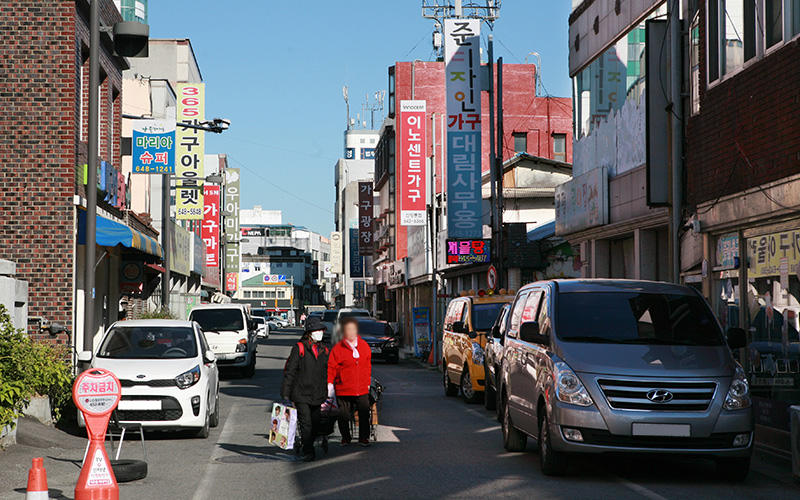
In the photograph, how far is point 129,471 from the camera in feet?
32.3

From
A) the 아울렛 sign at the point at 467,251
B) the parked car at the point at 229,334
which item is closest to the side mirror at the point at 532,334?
the parked car at the point at 229,334

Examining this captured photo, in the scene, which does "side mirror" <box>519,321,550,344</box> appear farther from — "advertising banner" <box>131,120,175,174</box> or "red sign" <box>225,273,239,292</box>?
"red sign" <box>225,273,239,292</box>

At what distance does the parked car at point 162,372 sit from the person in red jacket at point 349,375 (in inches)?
87.3

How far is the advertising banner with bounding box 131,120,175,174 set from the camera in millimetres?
25219

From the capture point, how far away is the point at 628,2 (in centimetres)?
2003

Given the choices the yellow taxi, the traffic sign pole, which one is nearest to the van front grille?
the traffic sign pole

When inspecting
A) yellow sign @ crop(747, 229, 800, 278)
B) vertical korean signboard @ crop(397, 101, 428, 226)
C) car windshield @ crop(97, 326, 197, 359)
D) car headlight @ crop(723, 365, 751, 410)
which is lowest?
car headlight @ crop(723, 365, 751, 410)

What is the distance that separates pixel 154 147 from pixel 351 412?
577 inches

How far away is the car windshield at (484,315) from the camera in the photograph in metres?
19.2

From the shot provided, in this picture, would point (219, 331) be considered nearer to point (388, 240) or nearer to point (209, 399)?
point (209, 399)

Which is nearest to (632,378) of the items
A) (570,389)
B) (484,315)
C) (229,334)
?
(570,389)

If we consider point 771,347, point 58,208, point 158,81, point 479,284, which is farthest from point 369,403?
point 158,81

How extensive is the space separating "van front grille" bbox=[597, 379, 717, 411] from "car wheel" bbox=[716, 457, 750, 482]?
2.28 feet

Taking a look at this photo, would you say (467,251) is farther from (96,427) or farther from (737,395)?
(96,427)
